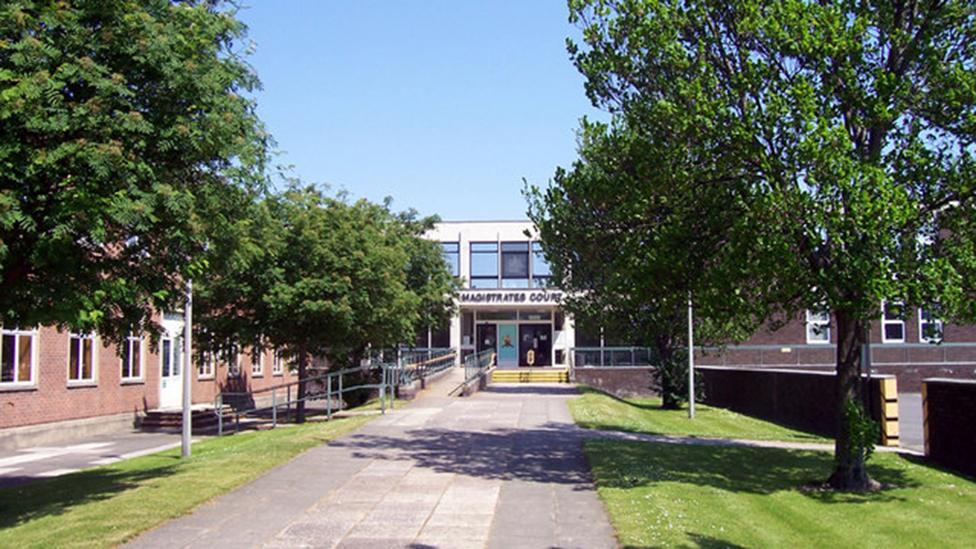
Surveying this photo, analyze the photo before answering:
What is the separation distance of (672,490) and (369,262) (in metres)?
15.7

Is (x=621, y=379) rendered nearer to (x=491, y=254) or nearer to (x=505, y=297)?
(x=505, y=297)

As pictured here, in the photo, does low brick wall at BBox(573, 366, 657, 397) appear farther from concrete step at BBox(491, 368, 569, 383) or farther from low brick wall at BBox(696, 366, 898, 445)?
low brick wall at BBox(696, 366, 898, 445)

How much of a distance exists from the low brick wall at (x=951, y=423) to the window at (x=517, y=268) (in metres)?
35.6

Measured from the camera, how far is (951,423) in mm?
15039

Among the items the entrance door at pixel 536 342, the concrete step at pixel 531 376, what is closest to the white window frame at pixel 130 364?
the concrete step at pixel 531 376

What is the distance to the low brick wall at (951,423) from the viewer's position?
14.4 m

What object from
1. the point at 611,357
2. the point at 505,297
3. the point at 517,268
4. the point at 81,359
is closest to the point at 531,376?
the point at 611,357

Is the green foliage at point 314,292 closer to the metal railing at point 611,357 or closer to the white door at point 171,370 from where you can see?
the white door at point 171,370

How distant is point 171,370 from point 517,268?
77.8 feet

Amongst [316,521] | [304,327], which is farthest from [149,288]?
[304,327]

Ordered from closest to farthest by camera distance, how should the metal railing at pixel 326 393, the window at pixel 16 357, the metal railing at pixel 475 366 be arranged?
the window at pixel 16 357 < the metal railing at pixel 326 393 < the metal railing at pixel 475 366

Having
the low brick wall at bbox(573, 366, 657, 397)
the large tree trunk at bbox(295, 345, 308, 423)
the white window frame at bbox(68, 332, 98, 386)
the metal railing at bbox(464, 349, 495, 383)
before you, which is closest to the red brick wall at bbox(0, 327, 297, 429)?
the white window frame at bbox(68, 332, 98, 386)

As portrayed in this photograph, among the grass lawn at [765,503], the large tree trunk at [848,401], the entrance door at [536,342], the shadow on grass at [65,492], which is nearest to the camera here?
the grass lawn at [765,503]

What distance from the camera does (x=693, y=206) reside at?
1310cm
